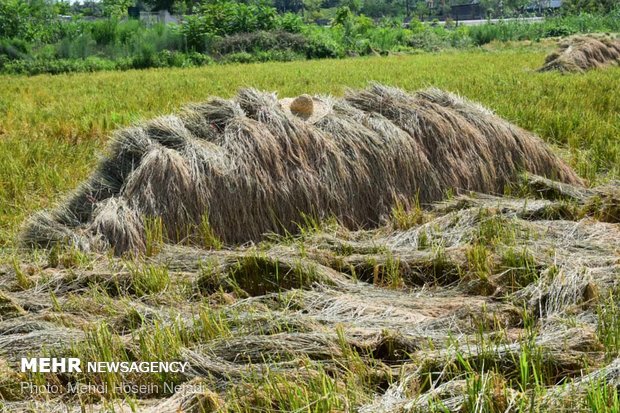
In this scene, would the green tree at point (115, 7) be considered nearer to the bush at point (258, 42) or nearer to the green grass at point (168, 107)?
the bush at point (258, 42)

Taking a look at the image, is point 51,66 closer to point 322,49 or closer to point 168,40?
point 168,40

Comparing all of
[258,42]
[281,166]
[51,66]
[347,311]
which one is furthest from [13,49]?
[347,311]

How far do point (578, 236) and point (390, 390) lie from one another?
189 cm

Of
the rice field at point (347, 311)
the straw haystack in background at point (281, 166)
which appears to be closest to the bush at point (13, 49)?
the rice field at point (347, 311)

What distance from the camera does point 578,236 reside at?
11.1 feet

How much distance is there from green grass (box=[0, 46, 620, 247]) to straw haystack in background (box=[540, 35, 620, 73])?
1.74ft

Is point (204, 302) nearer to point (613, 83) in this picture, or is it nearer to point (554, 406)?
point (554, 406)

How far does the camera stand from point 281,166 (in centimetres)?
381

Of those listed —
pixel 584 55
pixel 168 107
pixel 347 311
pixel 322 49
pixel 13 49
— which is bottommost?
pixel 347 311

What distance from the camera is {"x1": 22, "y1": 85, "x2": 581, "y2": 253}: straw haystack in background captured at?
3.57m

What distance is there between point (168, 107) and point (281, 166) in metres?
4.88

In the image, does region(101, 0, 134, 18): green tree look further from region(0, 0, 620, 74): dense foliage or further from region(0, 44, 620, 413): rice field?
region(0, 44, 620, 413): rice field

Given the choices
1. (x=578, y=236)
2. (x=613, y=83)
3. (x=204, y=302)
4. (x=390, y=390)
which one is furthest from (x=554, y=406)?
(x=613, y=83)

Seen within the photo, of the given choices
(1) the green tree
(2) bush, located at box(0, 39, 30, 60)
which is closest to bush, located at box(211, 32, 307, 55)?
(2) bush, located at box(0, 39, 30, 60)
